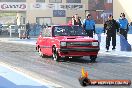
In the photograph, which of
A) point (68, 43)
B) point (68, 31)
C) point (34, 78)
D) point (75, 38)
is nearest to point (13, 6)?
point (68, 31)

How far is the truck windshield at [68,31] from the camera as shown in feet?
54.3

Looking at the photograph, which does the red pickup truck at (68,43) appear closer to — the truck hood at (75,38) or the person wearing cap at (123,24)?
the truck hood at (75,38)

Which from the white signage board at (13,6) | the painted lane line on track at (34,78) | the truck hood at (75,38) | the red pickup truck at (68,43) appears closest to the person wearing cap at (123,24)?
the red pickup truck at (68,43)

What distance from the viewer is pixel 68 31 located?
1662cm

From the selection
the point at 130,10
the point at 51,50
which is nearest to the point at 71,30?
the point at 51,50

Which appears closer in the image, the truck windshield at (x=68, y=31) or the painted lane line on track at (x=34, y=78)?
the painted lane line on track at (x=34, y=78)

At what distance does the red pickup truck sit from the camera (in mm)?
15367

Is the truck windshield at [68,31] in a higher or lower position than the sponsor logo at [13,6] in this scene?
lower

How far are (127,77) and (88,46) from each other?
453cm

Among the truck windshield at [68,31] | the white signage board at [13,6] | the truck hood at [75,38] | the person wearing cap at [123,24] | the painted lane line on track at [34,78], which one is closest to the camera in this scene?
the painted lane line on track at [34,78]

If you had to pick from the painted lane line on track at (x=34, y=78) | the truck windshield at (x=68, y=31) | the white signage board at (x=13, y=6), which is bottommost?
→ the painted lane line on track at (x=34, y=78)

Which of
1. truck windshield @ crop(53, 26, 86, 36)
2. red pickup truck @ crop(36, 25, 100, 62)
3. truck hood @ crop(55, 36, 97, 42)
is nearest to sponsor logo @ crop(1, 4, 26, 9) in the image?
red pickup truck @ crop(36, 25, 100, 62)

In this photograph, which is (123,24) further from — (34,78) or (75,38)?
(34,78)

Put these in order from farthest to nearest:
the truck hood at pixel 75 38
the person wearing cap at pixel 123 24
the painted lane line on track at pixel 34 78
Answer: the person wearing cap at pixel 123 24 → the truck hood at pixel 75 38 → the painted lane line on track at pixel 34 78
